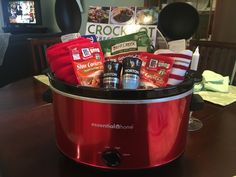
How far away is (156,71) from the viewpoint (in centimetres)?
54

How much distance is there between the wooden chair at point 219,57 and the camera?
153 centimetres

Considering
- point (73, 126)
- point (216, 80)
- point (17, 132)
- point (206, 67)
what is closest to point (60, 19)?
point (206, 67)

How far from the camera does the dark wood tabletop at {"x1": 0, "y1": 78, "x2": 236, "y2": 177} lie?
0.54 metres

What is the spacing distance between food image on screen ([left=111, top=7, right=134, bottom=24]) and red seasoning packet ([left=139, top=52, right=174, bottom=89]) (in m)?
0.28

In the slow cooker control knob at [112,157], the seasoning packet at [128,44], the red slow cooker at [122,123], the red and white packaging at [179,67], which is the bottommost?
the slow cooker control knob at [112,157]

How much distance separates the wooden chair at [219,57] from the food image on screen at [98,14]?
0.86m

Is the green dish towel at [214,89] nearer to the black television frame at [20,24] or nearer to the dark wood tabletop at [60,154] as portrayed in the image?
the dark wood tabletop at [60,154]

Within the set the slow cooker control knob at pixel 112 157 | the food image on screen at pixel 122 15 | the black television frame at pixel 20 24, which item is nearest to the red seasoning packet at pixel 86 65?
the slow cooker control knob at pixel 112 157

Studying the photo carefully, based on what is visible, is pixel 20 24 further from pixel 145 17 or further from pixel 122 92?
pixel 122 92

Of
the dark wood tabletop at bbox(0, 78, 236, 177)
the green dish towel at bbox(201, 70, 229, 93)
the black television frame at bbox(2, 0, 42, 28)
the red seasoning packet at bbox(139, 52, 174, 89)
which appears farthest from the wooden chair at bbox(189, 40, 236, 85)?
the black television frame at bbox(2, 0, 42, 28)

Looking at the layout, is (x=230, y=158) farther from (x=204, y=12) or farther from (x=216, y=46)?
(x=204, y=12)

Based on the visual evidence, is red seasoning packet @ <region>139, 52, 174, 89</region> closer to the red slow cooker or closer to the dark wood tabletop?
Answer: the red slow cooker

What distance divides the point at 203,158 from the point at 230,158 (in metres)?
0.06

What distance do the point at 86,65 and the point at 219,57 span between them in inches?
49.3
